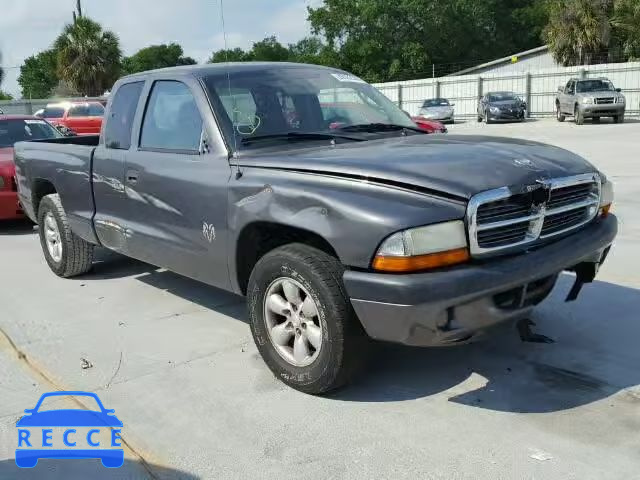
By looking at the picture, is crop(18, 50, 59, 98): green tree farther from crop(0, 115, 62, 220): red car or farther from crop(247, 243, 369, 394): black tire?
crop(247, 243, 369, 394): black tire

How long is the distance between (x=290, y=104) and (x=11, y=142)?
6.99 metres

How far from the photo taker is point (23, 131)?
10.4m

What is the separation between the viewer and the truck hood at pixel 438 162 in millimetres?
3336

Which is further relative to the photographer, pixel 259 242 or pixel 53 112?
pixel 53 112

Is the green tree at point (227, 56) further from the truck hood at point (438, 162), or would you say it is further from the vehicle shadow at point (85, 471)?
the vehicle shadow at point (85, 471)

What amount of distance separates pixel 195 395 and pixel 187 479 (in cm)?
87

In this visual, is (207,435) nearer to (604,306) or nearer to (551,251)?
(551,251)

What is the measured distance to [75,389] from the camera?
13.3 ft

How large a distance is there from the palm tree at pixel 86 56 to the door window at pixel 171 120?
3730cm

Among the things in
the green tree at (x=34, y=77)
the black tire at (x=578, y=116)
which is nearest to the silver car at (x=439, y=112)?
the black tire at (x=578, y=116)

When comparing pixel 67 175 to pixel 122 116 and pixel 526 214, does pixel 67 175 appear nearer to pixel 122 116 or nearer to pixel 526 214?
pixel 122 116

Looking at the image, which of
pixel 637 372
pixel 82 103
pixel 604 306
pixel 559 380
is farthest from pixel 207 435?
pixel 82 103

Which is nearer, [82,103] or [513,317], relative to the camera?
[513,317]

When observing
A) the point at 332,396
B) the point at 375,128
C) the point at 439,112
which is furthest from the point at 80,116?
the point at 332,396
